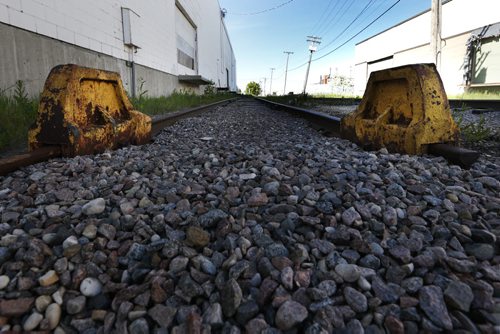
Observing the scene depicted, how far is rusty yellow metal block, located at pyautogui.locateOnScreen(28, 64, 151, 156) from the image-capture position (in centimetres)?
228

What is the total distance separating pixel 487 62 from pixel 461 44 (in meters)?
3.14

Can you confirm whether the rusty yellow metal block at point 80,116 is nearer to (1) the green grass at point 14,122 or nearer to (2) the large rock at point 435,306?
(1) the green grass at point 14,122

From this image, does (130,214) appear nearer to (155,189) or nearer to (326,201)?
(155,189)

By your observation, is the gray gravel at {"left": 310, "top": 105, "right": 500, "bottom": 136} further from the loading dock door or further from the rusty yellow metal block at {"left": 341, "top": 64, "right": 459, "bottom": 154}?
the loading dock door

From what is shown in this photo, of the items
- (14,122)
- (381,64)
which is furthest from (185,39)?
(381,64)

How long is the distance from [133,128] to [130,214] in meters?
1.92

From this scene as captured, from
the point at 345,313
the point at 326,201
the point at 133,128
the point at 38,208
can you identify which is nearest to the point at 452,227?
the point at 326,201

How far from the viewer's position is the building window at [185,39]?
569 inches

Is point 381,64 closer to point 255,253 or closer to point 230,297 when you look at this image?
point 255,253

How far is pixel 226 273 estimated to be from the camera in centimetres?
100

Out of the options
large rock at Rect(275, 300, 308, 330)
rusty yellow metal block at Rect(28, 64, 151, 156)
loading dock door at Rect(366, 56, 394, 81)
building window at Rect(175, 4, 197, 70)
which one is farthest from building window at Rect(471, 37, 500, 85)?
large rock at Rect(275, 300, 308, 330)

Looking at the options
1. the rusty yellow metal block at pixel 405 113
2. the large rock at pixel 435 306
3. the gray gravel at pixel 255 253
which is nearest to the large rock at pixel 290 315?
the gray gravel at pixel 255 253

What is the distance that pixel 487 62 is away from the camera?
18797 mm

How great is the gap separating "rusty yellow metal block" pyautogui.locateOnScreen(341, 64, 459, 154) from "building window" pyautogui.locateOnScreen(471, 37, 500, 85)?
20.0 m
